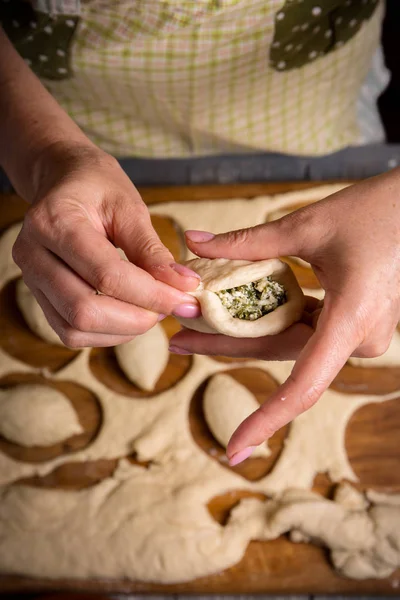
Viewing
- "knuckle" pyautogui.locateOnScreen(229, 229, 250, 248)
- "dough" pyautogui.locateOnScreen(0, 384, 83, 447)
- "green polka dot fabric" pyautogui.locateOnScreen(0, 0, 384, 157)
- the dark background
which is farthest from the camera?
the dark background

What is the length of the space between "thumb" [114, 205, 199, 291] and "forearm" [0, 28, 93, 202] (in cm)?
26

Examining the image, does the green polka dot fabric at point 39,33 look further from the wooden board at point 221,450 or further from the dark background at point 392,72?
the dark background at point 392,72

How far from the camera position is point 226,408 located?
1.55 metres

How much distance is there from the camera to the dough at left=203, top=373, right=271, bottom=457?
1544mm

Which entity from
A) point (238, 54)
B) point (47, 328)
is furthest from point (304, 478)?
point (238, 54)

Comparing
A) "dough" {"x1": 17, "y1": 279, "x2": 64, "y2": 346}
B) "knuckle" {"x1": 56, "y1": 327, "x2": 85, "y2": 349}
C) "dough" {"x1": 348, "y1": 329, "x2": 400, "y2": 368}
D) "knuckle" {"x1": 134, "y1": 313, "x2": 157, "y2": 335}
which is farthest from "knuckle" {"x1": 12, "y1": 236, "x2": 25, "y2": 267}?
"dough" {"x1": 348, "y1": 329, "x2": 400, "y2": 368}

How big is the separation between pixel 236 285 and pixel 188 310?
108mm

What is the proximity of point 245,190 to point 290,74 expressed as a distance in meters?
0.40

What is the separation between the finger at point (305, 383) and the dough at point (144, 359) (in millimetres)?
747

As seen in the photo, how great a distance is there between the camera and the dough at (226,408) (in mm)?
1544

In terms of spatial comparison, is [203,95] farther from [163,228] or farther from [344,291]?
[344,291]

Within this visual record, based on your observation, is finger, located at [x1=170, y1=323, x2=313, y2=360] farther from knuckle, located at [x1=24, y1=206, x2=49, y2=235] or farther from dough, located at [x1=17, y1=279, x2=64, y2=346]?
dough, located at [x1=17, y1=279, x2=64, y2=346]

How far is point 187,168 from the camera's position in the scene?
1821mm

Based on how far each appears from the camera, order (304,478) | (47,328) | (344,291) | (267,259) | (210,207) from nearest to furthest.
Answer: (344,291)
(267,259)
(304,478)
(47,328)
(210,207)
